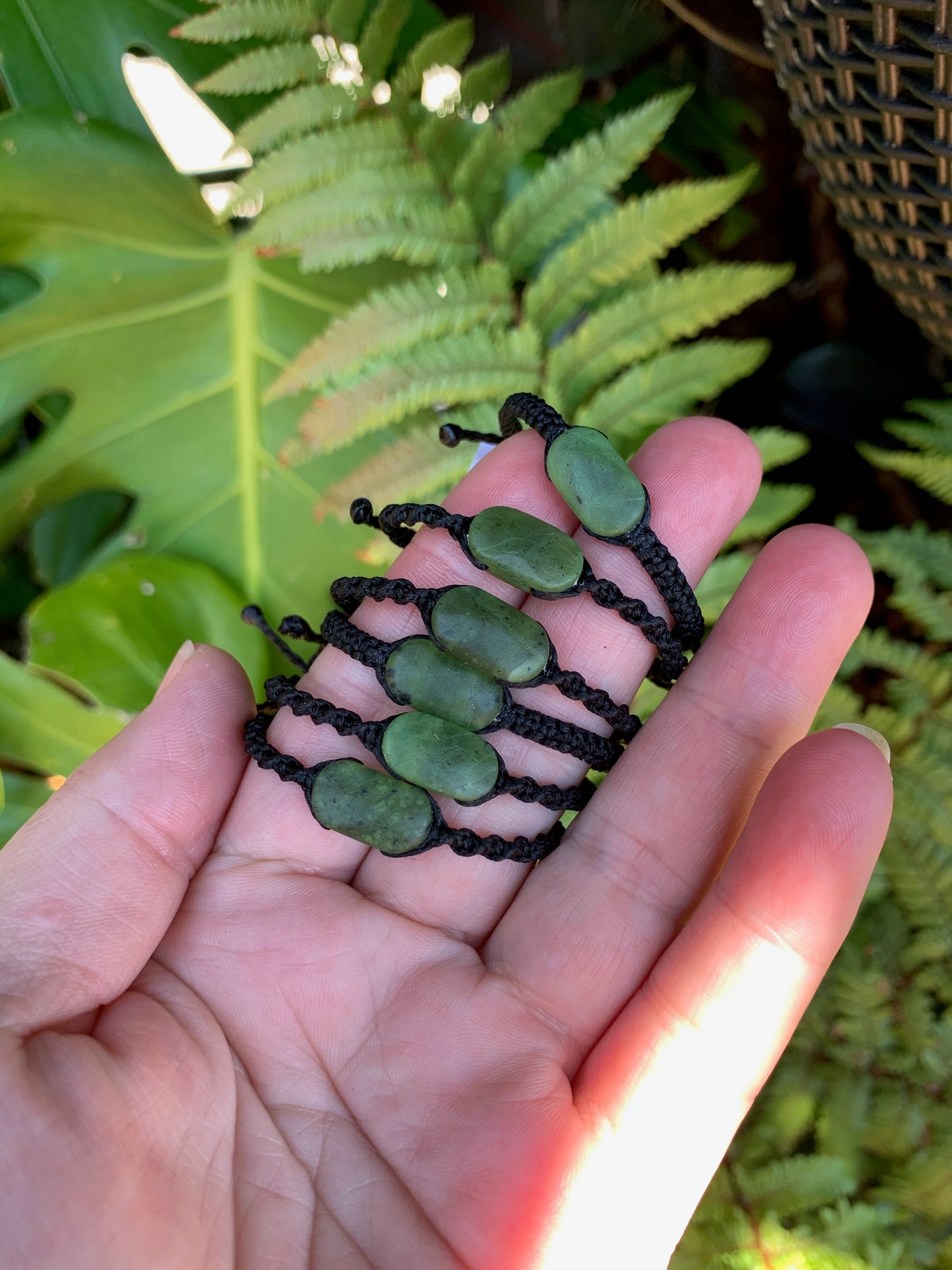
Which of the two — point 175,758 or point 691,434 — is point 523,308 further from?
point 175,758

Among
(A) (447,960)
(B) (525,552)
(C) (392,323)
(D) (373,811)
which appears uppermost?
(C) (392,323)

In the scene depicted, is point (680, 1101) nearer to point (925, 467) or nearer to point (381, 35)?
point (925, 467)

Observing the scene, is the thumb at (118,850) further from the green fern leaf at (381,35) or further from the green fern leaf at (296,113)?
the green fern leaf at (381,35)

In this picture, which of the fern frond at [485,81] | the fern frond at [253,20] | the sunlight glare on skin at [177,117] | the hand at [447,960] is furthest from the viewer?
the sunlight glare on skin at [177,117]

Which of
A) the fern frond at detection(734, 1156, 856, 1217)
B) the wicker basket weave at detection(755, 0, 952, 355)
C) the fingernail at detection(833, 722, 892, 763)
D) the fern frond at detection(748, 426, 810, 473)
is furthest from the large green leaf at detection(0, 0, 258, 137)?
the fern frond at detection(734, 1156, 856, 1217)

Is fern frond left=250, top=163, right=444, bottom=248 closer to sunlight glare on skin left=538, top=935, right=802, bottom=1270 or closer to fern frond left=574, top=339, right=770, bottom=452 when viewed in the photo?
fern frond left=574, top=339, right=770, bottom=452

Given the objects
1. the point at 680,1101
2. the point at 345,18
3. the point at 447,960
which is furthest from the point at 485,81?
the point at 680,1101

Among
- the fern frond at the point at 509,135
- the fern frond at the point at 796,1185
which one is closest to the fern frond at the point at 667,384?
the fern frond at the point at 509,135

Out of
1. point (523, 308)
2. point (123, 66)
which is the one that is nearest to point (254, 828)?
point (523, 308)
